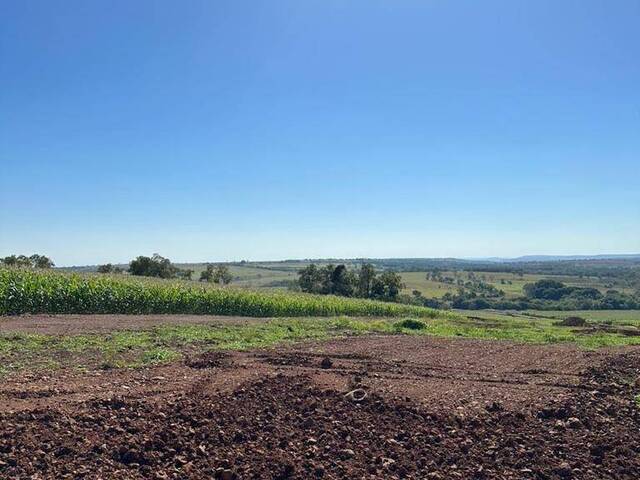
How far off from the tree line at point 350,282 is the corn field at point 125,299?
75.2 feet

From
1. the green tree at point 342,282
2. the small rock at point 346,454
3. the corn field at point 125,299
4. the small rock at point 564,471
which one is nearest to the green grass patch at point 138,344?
the small rock at point 346,454

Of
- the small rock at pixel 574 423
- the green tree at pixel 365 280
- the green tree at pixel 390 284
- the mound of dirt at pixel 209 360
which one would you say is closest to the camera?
the small rock at pixel 574 423

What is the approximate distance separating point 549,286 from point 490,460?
3121 inches

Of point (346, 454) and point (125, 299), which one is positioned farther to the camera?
point (125, 299)

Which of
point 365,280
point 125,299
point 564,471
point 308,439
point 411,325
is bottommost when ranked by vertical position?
point 411,325

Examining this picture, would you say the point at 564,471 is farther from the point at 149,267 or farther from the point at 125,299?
the point at 149,267

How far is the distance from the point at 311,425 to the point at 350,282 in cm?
4989

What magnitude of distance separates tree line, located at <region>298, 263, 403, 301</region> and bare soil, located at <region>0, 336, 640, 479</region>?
45.7m

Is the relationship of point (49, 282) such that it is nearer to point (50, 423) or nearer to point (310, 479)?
point (50, 423)

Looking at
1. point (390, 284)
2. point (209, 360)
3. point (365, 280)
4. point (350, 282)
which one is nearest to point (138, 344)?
point (209, 360)

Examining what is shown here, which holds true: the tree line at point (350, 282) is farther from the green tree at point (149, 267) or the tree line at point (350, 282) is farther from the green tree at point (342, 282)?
the green tree at point (149, 267)

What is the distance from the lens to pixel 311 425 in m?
5.61

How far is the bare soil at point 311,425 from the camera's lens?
4730mm

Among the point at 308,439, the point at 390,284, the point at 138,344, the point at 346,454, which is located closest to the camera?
the point at 346,454
